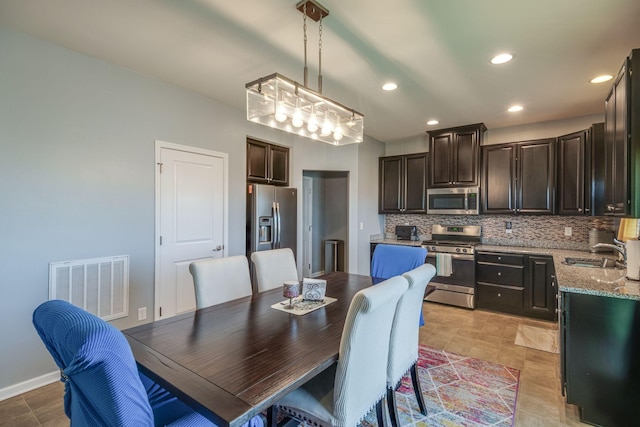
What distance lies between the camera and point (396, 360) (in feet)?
5.58

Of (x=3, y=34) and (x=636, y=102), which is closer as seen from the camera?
(x=636, y=102)

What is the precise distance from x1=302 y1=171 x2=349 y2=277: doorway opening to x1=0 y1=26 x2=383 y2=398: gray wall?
8.84 feet

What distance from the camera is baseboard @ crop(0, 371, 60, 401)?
85.9 inches

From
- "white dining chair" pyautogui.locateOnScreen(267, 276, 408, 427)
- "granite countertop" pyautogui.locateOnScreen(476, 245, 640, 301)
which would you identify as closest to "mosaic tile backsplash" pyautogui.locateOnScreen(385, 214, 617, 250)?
"granite countertop" pyautogui.locateOnScreen(476, 245, 640, 301)

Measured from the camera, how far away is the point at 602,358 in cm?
193

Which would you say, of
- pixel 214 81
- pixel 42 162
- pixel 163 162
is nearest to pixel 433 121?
pixel 214 81

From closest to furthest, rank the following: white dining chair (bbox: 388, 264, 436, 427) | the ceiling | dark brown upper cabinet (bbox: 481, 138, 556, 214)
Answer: white dining chair (bbox: 388, 264, 436, 427), the ceiling, dark brown upper cabinet (bbox: 481, 138, 556, 214)

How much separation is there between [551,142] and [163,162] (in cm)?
470

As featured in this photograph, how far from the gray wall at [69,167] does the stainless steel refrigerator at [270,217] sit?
0.97 metres

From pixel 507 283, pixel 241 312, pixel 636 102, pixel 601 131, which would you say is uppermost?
pixel 601 131

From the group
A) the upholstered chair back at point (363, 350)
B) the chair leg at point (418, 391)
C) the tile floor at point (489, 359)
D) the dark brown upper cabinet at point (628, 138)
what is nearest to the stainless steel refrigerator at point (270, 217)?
the tile floor at point (489, 359)

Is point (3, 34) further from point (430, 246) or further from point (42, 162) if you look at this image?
point (430, 246)

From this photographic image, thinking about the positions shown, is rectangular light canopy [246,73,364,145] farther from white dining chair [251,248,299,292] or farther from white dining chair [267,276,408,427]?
white dining chair [267,276,408,427]

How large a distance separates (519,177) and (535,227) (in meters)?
0.78
